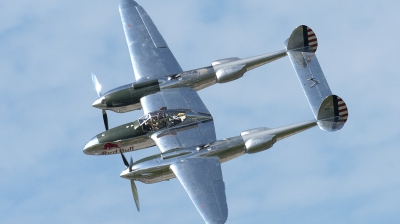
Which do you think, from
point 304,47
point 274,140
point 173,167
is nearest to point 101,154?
point 173,167

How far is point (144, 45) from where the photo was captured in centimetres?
7225

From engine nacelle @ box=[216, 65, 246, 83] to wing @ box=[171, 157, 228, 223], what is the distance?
864 cm

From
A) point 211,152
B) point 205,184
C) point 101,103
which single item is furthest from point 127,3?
point 205,184

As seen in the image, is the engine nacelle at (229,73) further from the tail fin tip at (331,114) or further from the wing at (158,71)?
the tail fin tip at (331,114)

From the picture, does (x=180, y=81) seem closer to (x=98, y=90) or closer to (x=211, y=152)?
(x=98, y=90)

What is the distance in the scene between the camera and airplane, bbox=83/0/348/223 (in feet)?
205

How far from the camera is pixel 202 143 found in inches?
2520

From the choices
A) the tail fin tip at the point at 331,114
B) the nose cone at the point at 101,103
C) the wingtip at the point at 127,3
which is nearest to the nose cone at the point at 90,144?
the nose cone at the point at 101,103

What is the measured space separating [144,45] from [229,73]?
6.73 metres

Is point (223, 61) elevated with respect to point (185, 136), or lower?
elevated

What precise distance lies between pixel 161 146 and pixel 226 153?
4207mm

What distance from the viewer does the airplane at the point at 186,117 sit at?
62344 mm

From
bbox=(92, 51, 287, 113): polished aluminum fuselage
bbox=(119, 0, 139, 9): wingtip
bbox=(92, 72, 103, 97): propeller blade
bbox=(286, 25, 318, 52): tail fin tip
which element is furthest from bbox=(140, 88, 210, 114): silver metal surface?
bbox=(119, 0, 139, 9): wingtip

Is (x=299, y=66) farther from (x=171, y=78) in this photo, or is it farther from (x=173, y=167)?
(x=173, y=167)
